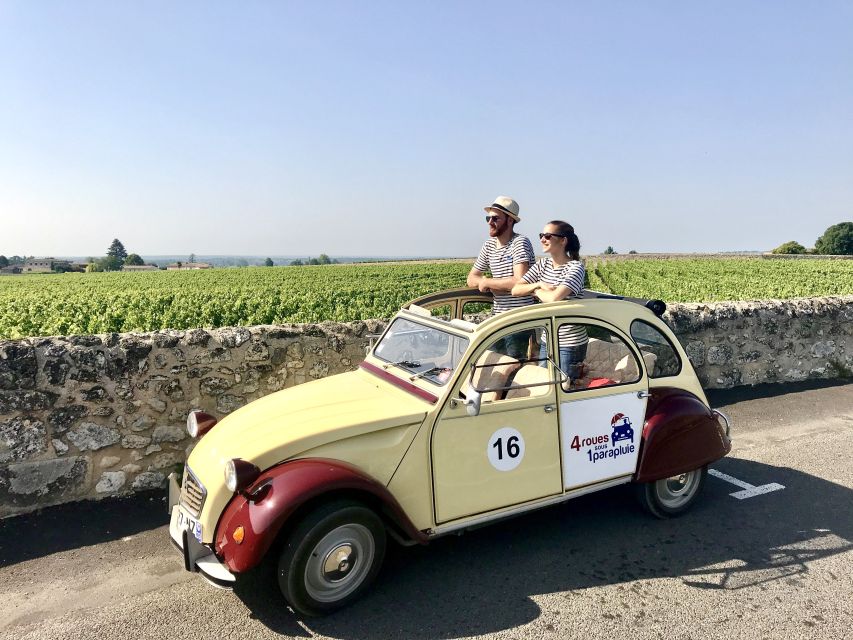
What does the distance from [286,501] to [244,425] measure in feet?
2.94

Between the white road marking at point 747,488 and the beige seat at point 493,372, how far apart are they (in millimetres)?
2730

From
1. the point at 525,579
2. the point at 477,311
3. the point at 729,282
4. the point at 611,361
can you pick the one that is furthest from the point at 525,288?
the point at 729,282

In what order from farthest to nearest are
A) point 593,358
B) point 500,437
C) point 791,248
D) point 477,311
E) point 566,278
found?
point 791,248, point 477,311, point 593,358, point 566,278, point 500,437

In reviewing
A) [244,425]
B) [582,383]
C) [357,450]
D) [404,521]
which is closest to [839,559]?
[582,383]

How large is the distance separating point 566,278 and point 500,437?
1.45 m

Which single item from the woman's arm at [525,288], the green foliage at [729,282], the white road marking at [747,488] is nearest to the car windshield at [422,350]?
the woman's arm at [525,288]

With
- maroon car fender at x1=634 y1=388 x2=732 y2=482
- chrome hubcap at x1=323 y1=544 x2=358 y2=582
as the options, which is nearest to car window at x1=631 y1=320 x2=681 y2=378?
maroon car fender at x1=634 y1=388 x2=732 y2=482

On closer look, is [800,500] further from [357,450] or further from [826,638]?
[357,450]

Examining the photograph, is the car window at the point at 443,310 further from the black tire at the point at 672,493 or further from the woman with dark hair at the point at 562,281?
the black tire at the point at 672,493

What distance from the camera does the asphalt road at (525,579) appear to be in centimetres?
335

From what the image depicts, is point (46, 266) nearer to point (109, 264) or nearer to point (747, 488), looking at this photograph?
point (109, 264)

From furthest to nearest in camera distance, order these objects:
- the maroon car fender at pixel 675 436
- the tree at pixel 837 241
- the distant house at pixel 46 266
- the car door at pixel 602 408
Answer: the distant house at pixel 46 266
the tree at pixel 837 241
the maroon car fender at pixel 675 436
the car door at pixel 602 408

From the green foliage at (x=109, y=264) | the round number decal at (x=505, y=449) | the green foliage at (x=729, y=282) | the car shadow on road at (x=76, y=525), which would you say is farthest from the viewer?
the green foliage at (x=109, y=264)

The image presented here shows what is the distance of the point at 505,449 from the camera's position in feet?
12.6
